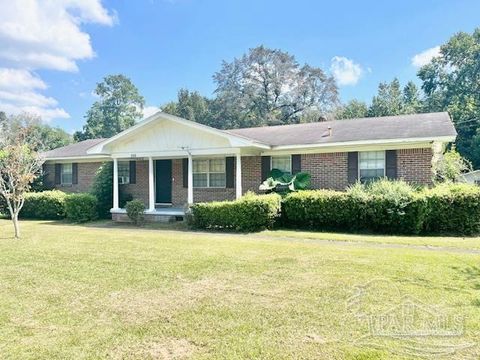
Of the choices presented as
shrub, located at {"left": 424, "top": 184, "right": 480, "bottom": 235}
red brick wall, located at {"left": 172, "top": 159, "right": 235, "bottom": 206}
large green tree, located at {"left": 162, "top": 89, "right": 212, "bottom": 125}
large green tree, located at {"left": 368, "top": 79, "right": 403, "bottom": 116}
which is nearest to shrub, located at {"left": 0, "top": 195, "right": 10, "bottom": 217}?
red brick wall, located at {"left": 172, "top": 159, "right": 235, "bottom": 206}

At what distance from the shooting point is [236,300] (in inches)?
205

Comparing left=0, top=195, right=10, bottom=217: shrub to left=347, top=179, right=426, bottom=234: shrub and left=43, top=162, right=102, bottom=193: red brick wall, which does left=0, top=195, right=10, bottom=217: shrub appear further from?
left=347, top=179, right=426, bottom=234: shrub

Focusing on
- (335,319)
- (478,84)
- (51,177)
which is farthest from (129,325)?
(478,84)

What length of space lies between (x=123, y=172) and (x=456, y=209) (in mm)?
14136

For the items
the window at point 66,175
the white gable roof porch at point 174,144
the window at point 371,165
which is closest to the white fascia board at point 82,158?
the window at point 66,175

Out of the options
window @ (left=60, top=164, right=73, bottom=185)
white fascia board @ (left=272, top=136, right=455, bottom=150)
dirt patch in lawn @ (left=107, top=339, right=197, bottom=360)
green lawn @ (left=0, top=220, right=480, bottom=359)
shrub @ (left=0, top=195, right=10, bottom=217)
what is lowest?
dirt patch in lawn @ (left=107, top=339, right=197, bottom=360)

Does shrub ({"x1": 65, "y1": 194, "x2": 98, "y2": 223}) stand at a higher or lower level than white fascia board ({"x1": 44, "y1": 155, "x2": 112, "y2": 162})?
lower

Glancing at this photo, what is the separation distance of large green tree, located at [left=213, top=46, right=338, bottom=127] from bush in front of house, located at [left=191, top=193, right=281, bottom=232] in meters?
35.8

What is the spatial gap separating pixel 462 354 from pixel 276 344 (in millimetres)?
1786

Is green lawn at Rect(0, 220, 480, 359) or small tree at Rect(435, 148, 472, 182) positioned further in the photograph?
small tree at Rect(435, 148, 472, 182)

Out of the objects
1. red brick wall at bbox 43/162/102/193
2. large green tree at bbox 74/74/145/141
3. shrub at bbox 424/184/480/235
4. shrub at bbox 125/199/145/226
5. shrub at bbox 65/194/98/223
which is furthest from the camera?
large green tree at bbox 74/74/145/141

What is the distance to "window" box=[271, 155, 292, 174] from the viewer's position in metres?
15.0

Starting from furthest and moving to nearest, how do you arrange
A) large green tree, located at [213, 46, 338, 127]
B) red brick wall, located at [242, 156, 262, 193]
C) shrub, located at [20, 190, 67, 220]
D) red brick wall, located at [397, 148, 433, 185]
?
1. large green tree, located at [213, 46, 338, 127]
2. shrub, located at [20, 190, 67, 220]
3. red brick wall, located at [242, 156, 262, 193]
4. red brick wall, located at [397, 148, 433, 185]

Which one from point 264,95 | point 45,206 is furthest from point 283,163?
point 264,95
